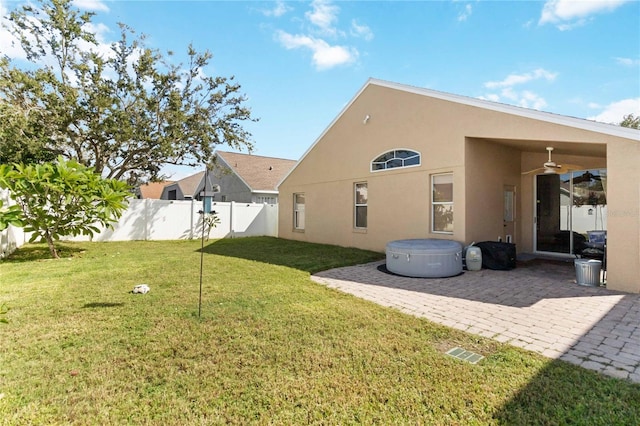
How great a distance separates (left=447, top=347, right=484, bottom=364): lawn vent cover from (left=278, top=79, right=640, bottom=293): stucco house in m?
4.82

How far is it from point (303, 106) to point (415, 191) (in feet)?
19.4

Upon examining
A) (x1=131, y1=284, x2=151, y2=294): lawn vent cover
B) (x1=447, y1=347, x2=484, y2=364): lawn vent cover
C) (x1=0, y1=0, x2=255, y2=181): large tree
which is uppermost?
(x1=0, y1=0, x2=255, y2=181): large tree

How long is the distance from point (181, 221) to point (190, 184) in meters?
14.1

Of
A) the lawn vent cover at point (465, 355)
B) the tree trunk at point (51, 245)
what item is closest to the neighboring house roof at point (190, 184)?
the tree trunk at point (51, 245)

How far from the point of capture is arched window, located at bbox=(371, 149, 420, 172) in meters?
9.99

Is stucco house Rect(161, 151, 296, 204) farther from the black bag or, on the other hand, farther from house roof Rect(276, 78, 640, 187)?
the black bag

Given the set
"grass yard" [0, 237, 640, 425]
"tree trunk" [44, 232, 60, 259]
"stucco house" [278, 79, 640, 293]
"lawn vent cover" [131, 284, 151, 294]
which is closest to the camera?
"grass yard" [0, 237, 640, 425]

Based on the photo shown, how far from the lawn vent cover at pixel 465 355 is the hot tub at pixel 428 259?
3994 millimetres

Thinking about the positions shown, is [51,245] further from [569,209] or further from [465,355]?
[569,209]

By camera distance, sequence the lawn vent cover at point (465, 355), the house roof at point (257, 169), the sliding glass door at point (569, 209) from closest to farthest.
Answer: the lawn vent cover at point (465, 355) < the sliding glass door at point (569, 209) < the house roof at point (257, 169)

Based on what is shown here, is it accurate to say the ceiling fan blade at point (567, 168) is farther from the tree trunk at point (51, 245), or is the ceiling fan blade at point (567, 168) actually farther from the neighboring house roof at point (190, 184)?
the neighboring house roof at point (190, 184)

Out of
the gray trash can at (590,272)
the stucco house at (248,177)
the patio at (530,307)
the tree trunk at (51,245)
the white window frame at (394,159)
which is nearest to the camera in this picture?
the patio at (530,307)

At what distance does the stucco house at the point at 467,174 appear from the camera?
7699mm

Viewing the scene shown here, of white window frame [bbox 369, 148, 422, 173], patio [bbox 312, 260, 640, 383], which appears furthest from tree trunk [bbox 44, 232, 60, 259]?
white window frame [bbox 369, 148, 422, 173]
